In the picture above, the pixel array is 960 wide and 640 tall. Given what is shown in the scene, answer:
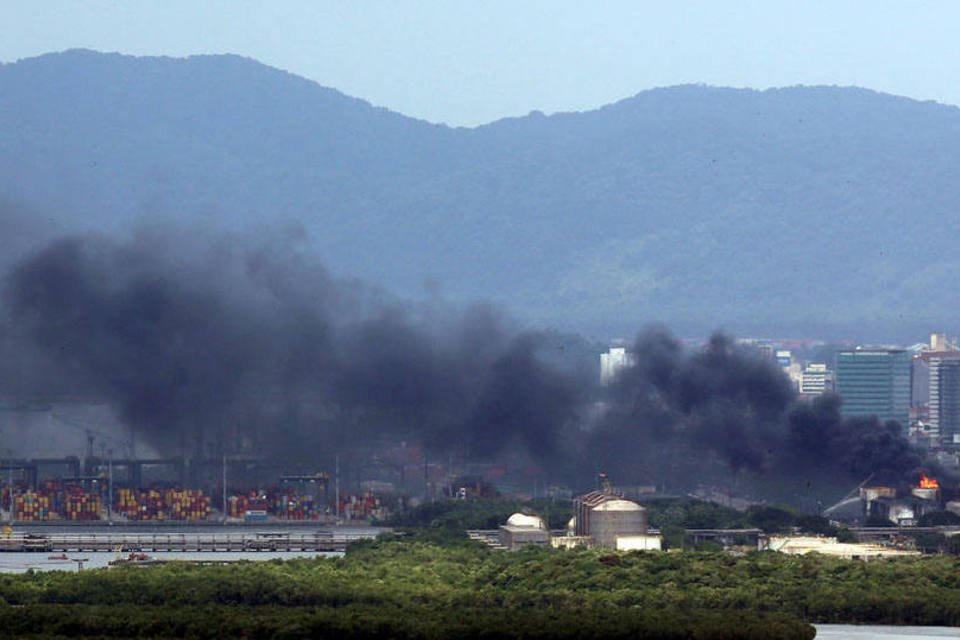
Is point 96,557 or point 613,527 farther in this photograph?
point 96,557

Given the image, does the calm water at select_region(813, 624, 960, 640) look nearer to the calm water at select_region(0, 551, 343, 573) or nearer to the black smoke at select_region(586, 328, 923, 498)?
the calm water at select_region(0, 551, 343, 573)

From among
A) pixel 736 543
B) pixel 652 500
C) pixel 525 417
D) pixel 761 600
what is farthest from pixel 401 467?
pixel 761 600

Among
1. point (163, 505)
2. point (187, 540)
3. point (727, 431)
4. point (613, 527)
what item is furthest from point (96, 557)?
point (727, 431)

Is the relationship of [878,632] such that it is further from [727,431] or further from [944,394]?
→ [944,394]

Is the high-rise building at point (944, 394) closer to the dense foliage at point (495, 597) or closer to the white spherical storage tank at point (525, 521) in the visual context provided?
the white spherical storage tank at point (525, 521)

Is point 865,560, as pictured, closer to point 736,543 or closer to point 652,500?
point 736,543
